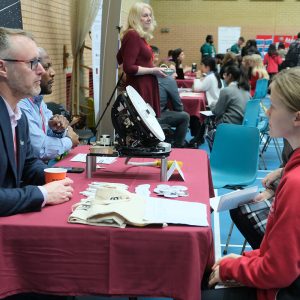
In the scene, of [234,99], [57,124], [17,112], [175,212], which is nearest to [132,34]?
[234,99]

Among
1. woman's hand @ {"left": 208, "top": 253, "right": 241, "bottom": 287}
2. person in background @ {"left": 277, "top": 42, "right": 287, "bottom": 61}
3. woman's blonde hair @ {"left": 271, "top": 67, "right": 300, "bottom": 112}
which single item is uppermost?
woman's blonde hair @ {"left": 271, "top": 67, "right": 300, "bottom": 112}

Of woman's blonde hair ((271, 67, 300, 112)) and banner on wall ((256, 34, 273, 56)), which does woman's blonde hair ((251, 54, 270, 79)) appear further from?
banner on wall ((256, 34, 273, 56))

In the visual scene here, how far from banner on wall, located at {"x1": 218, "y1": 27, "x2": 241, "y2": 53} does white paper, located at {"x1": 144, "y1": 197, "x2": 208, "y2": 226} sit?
14.5 m

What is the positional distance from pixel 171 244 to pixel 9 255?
0.61m

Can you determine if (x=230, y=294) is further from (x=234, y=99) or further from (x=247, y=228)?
(x=234, y=99)

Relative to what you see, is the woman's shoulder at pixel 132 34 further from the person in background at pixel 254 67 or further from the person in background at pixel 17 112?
the person in background at pixel 254 67

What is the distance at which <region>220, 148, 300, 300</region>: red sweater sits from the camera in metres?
1.46

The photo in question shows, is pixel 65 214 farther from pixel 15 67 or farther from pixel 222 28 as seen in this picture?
pixel 222 28

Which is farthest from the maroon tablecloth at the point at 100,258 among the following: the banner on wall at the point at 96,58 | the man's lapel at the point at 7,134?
the banner on wall at the point at 96,58

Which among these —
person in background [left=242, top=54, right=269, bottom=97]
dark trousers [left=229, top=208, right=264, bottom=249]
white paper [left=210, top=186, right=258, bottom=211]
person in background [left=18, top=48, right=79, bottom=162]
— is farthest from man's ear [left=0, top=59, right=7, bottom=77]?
person in background [left=242, top=54, right=269, bottom=97]

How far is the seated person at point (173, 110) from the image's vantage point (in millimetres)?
6113

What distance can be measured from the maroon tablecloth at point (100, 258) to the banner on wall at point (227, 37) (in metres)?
14.8

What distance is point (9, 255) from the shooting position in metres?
1.74

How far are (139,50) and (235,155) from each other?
1.54 meters
